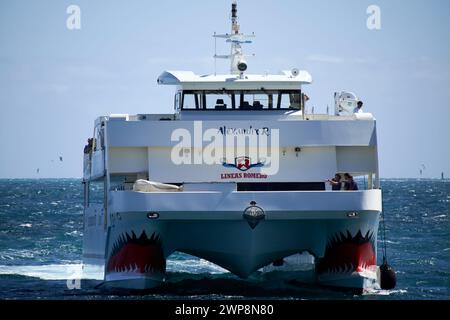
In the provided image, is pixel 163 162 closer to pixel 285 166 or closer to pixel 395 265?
pixel 285 166

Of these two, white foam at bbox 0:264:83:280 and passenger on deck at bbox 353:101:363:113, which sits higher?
passenger on deck at bbox 353:101:363:113

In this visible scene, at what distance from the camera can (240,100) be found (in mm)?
33156

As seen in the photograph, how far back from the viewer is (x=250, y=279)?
119 ft

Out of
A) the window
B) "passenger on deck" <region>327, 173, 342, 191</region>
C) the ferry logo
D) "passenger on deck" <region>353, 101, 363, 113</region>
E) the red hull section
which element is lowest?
the red hull section

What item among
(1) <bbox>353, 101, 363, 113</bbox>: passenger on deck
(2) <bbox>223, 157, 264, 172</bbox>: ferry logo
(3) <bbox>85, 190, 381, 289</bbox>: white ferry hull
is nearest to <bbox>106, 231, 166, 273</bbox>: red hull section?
(3) <bbox>85, 190, 381, 289</bbox>: white ferry hull

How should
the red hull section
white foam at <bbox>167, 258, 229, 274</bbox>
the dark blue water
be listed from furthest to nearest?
white foam at <bbox>167, 258, 229, 274</bbox> < the dark blue water < the red hull section

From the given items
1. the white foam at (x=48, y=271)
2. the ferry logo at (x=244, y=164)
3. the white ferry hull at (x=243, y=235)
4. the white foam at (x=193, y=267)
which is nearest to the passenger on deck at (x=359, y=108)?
the white ferry hull at (x=243, y=235)

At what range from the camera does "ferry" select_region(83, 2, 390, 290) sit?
2948 centimetres

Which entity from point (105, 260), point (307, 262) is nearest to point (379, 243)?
point (307, 262)

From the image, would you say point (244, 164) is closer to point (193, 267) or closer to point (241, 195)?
point (241, 195)

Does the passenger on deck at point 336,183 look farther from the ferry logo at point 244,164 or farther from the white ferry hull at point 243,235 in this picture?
the ferry logo at point 244,164

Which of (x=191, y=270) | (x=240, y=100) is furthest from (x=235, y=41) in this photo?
(x=191, y=270)

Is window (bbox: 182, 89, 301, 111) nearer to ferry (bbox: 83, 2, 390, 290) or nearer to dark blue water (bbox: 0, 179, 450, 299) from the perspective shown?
ferry (bbox: 83, 2, 390, 290)

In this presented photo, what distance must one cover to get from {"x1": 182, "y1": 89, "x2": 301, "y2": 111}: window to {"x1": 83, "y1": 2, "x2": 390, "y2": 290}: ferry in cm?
71
